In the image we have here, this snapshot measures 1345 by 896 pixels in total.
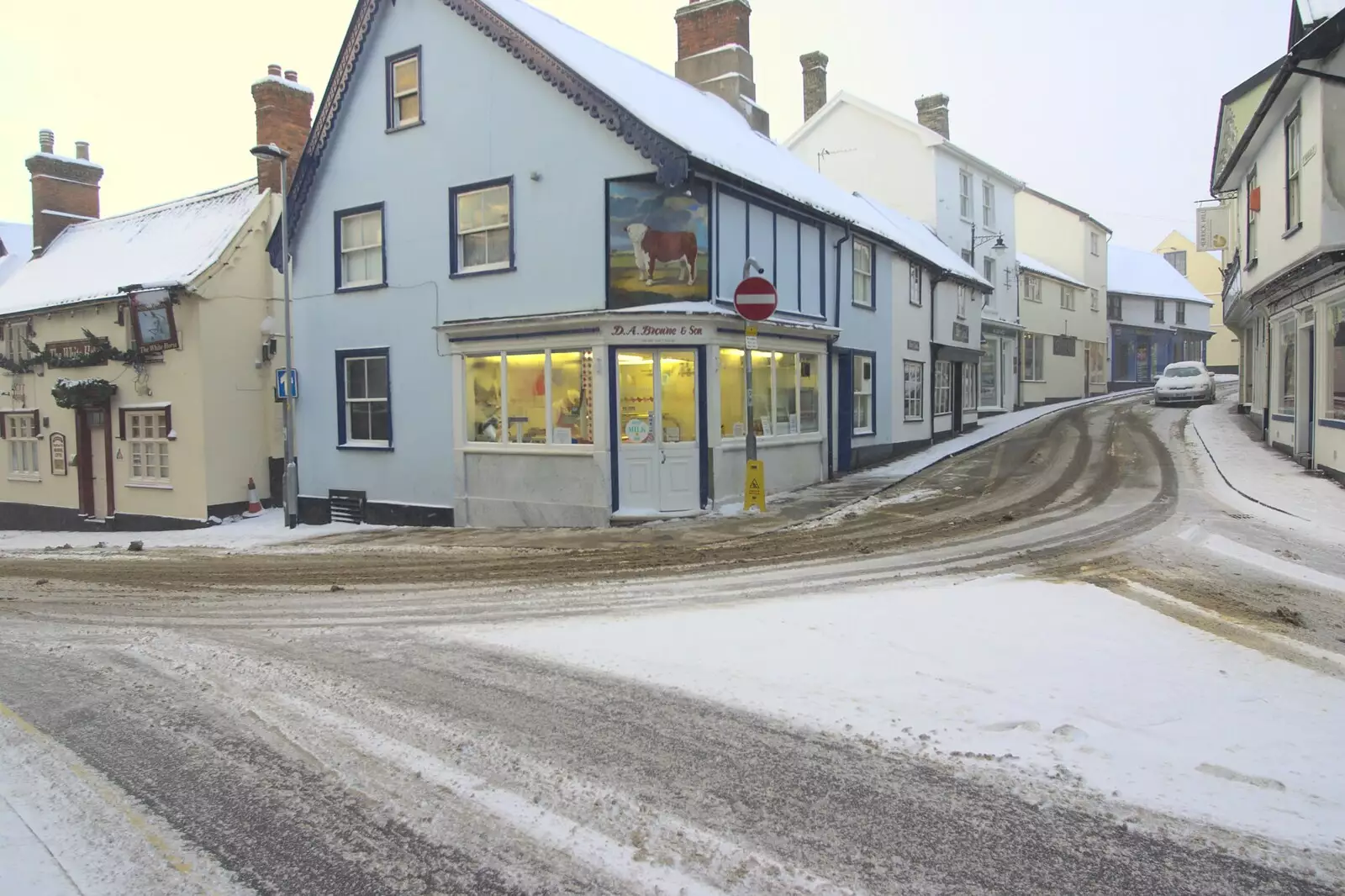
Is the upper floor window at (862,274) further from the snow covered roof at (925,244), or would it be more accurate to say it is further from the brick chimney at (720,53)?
the brick chimney at (720,53)

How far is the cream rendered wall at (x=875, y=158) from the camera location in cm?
3069

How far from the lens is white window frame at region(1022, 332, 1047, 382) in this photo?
39062 millimetres

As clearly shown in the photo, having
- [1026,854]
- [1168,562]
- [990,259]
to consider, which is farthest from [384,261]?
[990,259]

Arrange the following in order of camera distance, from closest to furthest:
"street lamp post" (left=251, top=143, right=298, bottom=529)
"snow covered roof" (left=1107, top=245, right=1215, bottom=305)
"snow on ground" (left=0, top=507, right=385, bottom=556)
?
"snow on ground" (left=0, top=507, right=385, bottom=556)
"street lamp post" (left=251, top=143, right=298, bottom=529)
"snow covered roof" (left=1107, top=245, right=1215, bottom=305)

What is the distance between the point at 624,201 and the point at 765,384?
410 cm

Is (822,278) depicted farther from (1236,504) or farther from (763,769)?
(763,769)

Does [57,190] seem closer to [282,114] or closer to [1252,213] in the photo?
[282,114]

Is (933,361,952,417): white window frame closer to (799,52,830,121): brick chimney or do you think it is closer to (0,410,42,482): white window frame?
(799,52,830,121): brick chimney

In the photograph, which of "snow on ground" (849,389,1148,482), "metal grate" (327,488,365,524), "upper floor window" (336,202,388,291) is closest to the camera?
"upper floor window" (336,202,388,291)

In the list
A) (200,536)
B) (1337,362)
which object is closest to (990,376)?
(1337,362)

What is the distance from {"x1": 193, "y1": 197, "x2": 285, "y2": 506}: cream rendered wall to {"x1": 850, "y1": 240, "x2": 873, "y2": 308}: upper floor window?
526 inches

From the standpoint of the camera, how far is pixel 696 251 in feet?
46.5

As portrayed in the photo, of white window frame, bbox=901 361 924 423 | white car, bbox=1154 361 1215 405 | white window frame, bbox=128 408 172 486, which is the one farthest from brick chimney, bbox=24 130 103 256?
white car, bbox=1154 361 1215 405

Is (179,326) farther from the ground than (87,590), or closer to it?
farther from the ground
